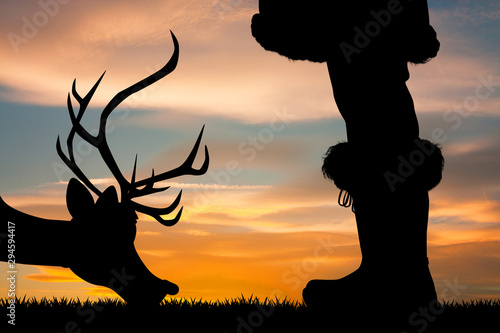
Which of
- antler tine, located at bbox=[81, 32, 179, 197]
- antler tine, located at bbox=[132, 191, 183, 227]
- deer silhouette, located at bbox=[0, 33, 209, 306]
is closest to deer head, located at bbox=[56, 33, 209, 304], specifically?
deer silhouette, located at bbox=[0, 33, 209, 306]

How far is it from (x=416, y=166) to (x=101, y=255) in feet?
7.02

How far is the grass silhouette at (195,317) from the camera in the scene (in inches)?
140

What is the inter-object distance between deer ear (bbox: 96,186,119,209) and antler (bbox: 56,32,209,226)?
193mm

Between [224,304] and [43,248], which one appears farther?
[224,304]

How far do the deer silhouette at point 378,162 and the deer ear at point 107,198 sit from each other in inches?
55.8

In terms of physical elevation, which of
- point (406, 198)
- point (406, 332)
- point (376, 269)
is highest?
point (406, 198)

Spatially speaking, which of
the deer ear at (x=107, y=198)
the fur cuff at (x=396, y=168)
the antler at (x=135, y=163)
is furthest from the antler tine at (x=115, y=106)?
the fur cuff at (x=396, y=168)

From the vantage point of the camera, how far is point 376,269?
144 inches

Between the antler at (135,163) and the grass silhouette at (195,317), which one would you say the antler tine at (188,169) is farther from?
the grass silhouette at (195,317)

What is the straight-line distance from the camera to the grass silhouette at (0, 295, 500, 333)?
3566mm

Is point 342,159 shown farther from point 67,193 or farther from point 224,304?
point 67,193

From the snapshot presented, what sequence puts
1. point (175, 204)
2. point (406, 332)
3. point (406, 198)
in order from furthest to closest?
point (175, 204)
point (406, 198)
point (406, 332)

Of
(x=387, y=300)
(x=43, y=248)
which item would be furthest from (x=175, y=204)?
(x=387, y=300)

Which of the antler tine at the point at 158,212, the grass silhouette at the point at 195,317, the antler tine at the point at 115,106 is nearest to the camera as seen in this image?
the grass silhouette at the point at 195,317
